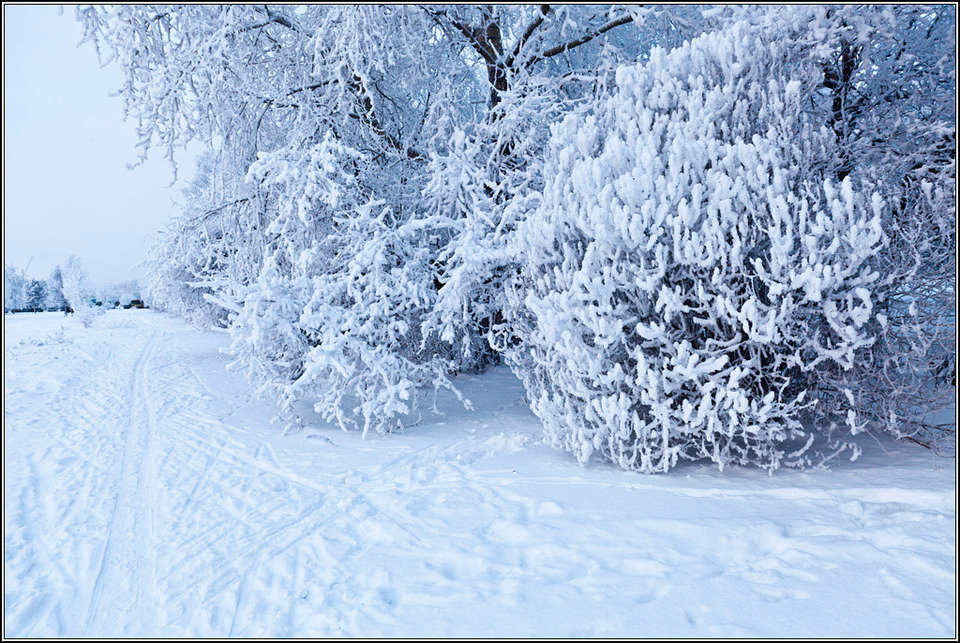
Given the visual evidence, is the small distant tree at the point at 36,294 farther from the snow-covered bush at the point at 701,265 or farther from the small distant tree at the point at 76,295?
the snow-covered bush at the point at 701,265

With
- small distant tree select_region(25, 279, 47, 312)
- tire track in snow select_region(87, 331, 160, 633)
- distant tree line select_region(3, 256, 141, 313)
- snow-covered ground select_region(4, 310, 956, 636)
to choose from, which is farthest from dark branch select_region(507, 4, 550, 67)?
small distant tree select_region(25, 279, 47, 312)

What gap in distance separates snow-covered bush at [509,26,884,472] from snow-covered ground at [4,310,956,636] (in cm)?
63

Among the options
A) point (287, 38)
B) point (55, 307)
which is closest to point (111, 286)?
point (55, 307)

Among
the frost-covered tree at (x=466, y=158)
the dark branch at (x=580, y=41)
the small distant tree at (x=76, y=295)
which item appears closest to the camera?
the frost-covered tree at (x=466, y=158)

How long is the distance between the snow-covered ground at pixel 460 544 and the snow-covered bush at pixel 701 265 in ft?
2.07

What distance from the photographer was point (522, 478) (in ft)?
15.2

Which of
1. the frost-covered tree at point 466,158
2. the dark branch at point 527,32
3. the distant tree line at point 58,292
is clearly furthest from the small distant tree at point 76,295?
the dark branch at point 527,32

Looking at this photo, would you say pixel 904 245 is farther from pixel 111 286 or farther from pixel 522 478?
pixel 111 286

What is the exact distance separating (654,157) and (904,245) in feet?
7.07

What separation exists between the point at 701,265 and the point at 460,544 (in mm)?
2777

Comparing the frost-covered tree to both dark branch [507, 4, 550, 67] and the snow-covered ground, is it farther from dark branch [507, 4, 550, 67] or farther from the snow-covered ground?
the snow-covered ground

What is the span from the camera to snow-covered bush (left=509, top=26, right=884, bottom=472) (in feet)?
12.8

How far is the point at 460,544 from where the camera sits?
337 cm

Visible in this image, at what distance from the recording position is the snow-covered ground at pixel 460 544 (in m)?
2.51
